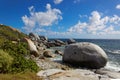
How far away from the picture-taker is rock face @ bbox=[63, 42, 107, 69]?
78.2ft

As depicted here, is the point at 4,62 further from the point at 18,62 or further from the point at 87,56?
the point at 87,56

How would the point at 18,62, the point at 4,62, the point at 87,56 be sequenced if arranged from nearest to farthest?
the point at 4,62 → the point at 18,62 → the point at 87,56

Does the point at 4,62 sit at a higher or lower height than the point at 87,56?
higher

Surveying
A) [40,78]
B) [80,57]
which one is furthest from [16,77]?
[80,57]

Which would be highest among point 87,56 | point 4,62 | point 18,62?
point 4,62

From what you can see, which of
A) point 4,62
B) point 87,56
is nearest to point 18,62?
point 4,62

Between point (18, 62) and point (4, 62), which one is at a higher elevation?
point (4, 62)

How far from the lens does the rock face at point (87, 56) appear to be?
2384 cm

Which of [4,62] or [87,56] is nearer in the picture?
[4,62]

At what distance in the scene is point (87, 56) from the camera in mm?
23922

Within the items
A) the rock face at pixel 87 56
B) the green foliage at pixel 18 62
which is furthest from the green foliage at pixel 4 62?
the rock face at pixel 87 56

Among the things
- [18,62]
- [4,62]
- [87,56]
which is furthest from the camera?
[87,56]

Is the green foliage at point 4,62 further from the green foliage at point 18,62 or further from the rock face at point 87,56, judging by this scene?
the rock face at point 87,56

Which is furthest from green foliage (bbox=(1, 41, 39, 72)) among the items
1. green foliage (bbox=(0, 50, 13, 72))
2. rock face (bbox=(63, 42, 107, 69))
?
rock face (bbox=(63, 42, 107, 69))
